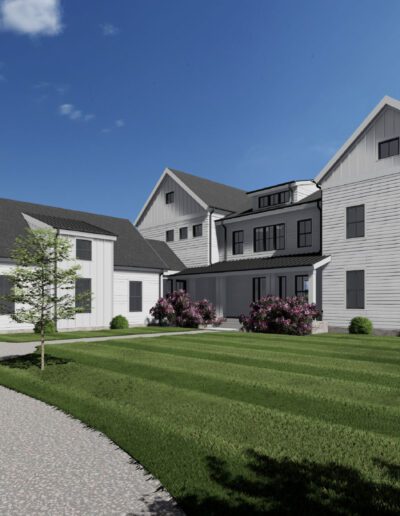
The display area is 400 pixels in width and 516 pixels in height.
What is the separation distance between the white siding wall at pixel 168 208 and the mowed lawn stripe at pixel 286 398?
23591mm

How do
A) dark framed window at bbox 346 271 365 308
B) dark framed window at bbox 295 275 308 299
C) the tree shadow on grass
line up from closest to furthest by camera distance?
the tree shadow on grass < dark framed window at bbox 346 271 365 308 < dark framed window at bbox 295 275 308 299

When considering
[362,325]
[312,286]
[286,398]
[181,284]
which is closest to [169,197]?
[181,284]

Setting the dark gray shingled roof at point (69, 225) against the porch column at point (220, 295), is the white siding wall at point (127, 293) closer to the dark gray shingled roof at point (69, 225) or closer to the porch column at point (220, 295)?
the dark gray shingled roof at point (69, 225)

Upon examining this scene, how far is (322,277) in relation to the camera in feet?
85.5

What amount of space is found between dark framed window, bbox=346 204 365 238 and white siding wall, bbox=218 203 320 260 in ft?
9.70

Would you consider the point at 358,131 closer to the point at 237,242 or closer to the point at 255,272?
the point at 255,272

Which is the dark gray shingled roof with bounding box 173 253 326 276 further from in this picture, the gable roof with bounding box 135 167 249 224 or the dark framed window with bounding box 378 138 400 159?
the dark framed window with bounding box 378 138 400 159

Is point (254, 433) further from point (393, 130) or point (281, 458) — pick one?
point (393, 130)

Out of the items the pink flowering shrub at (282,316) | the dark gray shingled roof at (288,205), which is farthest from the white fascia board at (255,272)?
the dark gray shingled roof at (288,205)

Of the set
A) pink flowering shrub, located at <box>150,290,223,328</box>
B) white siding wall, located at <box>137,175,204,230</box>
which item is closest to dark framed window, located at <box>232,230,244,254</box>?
white siding wall, located at <box>137,175,204,230</box>

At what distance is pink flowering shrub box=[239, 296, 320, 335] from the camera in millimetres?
23359

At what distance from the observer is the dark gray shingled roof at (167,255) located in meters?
34.3

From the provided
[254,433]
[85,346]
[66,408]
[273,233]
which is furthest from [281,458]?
[273,233]

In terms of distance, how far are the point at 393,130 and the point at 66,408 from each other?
851 inches
